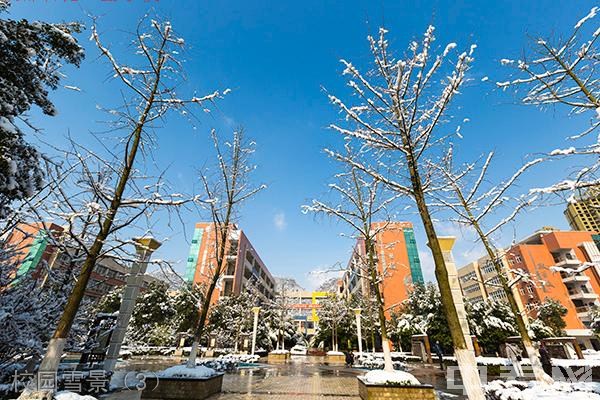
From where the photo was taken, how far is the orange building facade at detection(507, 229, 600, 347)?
40312mm

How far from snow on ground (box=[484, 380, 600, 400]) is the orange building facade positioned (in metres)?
Result: 37.8

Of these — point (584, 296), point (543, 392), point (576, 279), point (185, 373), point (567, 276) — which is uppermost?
point (567, 276)

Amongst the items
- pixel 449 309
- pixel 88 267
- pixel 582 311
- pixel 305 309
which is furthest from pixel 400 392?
pixel 305 309

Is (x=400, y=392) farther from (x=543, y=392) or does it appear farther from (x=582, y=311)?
(x=582, y=311)

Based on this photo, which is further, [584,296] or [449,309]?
[584,296]

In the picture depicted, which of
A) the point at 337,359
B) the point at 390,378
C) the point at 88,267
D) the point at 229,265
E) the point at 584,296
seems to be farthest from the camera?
the point at 229,265

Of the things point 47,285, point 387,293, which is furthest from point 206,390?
point 387,293

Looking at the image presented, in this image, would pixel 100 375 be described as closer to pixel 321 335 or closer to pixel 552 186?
pixel 552 186

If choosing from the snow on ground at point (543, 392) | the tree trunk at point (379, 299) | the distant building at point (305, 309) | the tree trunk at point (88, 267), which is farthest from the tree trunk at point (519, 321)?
the distant building at point (305, 309)

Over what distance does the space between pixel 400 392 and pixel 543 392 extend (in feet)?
10.8

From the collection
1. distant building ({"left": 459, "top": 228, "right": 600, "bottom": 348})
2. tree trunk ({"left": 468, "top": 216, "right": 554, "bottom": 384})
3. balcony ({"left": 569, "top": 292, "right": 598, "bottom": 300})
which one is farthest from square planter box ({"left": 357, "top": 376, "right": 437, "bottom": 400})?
balcony ({"left": 569, "top": 292, "right": 598, "bottom": 300})

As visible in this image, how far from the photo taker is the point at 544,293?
136 ft

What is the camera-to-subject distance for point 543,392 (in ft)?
21.5

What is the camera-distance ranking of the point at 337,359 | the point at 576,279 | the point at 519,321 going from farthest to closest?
1. the point at 576,279
2. the point at 337,359
3. the point at 519,321
